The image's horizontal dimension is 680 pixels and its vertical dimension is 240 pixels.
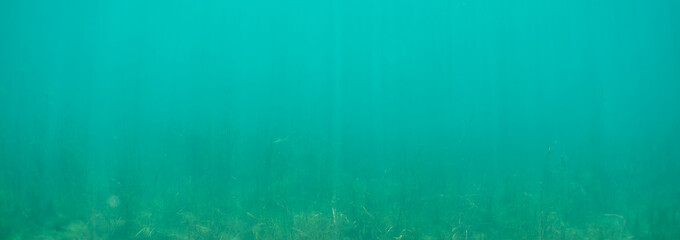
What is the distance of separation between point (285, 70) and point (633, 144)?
580cm

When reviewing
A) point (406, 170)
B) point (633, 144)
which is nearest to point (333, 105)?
point (406, 170)

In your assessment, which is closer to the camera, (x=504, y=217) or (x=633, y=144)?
(x=504, y=217)

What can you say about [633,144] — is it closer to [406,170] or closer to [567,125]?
[567,125]

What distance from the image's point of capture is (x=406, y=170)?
3.61m

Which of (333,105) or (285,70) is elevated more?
(285,70)

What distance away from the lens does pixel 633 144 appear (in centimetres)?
538

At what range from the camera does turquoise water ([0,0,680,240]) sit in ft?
11.0

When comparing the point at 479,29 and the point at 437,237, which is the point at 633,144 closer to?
the point at 479,29

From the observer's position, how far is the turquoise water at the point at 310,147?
11.0 feet

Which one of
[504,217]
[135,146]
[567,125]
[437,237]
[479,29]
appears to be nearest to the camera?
[437,237]

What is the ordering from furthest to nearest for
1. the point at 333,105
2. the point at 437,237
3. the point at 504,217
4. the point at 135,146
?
the point at 333,105 < the point at 135,146 < the point at 504,217 < the point at 437,237

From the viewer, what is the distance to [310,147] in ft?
12.7

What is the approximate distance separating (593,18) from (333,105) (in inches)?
249

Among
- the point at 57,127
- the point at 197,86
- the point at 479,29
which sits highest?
the point at 479,29
